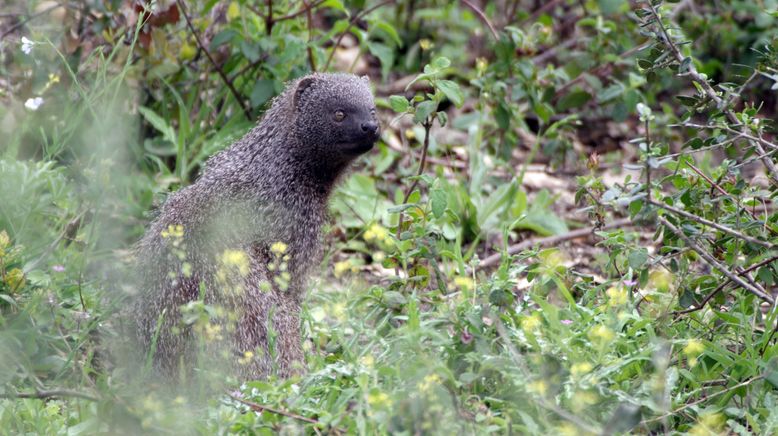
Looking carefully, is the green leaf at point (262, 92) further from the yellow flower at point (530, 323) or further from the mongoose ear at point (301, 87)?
the yellow flower at point (530, 323)

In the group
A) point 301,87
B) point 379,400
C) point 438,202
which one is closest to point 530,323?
point 379,400

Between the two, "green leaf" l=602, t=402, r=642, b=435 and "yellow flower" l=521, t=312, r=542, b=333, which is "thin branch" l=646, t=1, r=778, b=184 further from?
"green leaf" l=602, t=402, r=642, b=435

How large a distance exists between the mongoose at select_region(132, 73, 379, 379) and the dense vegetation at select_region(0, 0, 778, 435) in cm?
15

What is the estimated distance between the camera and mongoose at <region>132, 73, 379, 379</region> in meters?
3.31

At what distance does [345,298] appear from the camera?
143 inches

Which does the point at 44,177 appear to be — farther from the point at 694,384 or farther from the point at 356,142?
the point at 694,384

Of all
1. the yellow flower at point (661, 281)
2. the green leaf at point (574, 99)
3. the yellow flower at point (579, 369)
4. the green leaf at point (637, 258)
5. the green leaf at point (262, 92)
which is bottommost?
the green leaf at point (574, 99)

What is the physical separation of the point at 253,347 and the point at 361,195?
1.89m

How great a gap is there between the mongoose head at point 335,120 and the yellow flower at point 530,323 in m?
1.32

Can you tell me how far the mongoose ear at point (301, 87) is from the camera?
161 inches

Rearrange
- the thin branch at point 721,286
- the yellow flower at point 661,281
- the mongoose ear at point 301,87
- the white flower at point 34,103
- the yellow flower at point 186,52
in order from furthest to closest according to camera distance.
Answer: the yellow flower at point 186,52
the white flower at point 34,103
the mongoose ear at point 301,87
the yellow flower at point 661,281
the thin branch at point 721,286

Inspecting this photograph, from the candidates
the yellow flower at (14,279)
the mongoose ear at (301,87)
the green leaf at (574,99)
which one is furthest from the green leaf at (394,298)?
the green leaf at (574,99)

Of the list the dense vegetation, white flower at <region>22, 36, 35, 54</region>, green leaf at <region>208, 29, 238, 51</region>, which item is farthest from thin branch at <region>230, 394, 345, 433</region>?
green leaf at <region>208, 29, 238, 51</region>

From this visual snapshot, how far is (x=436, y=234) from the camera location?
3449mm
